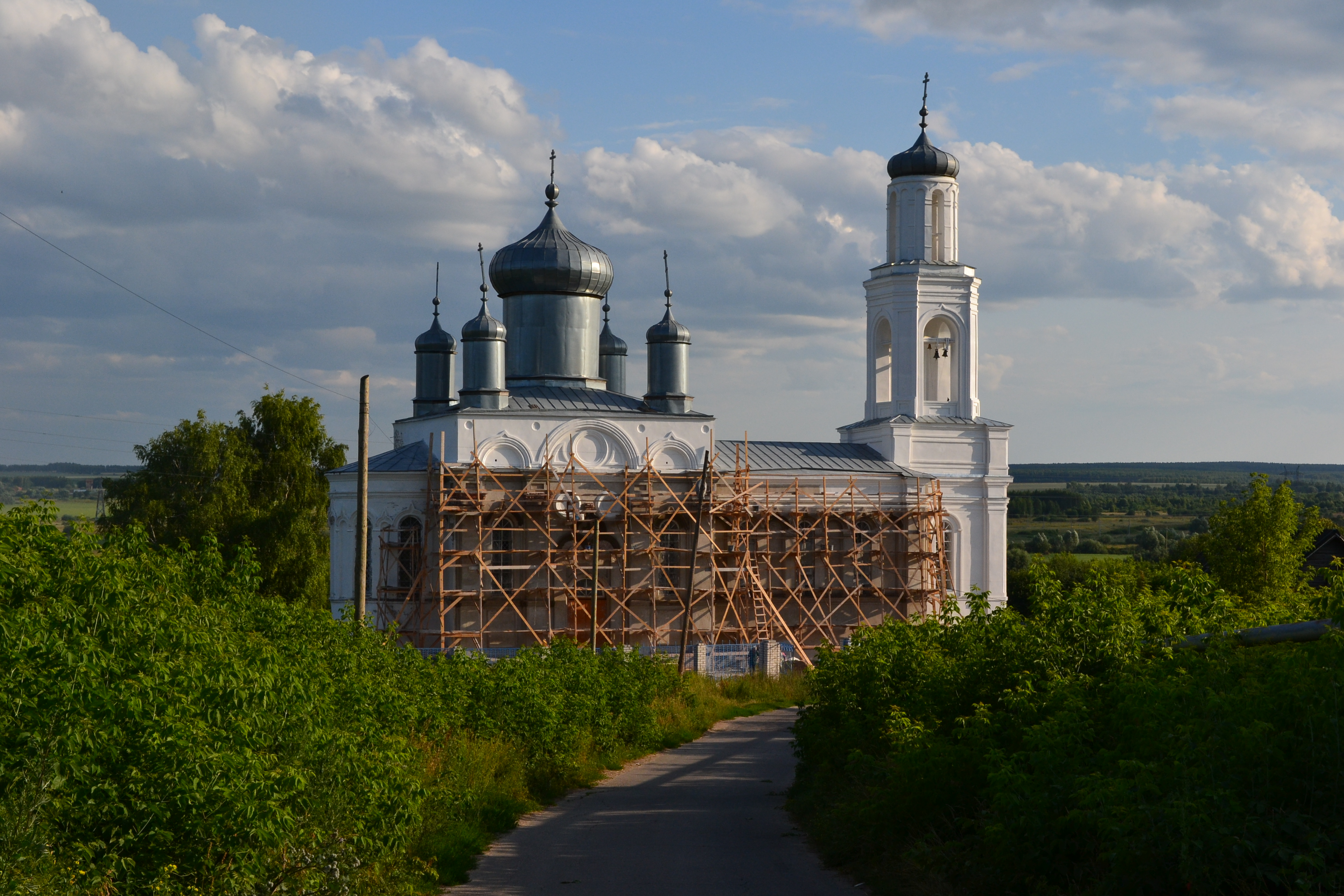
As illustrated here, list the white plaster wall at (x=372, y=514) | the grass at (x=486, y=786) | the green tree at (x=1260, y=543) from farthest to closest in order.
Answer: the white plaster wall at (x=372, y=514) → the green tree at (x=1260, y=543) → the grass at (x=486, y=786)

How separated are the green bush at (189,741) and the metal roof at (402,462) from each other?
15460 millimetres

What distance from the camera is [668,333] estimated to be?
30.3 meters

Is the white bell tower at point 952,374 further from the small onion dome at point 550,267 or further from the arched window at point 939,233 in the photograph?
the small onion dome at point 550,267

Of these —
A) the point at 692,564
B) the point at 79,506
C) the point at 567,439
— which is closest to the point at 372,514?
the point at 567,439

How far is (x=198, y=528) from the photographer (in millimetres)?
35188

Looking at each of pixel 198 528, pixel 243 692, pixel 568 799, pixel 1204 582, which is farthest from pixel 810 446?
pixel 243 692

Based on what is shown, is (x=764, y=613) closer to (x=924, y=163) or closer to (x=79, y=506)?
(x=924, y=163)

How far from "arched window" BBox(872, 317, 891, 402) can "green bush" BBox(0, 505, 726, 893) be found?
22612 millimetres

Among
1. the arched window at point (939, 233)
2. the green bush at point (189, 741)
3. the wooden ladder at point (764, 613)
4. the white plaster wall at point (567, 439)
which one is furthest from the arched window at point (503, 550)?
the green bush at point (189, 741)

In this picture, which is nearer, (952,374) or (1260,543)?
(1260,543)

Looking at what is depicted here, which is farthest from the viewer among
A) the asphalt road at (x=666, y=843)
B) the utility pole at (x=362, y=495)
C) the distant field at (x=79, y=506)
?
the distant field at (x=79, y=506)

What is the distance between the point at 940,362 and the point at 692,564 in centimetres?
1116

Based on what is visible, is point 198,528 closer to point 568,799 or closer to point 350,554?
point 350,554

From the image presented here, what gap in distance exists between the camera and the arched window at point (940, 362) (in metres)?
32.9
